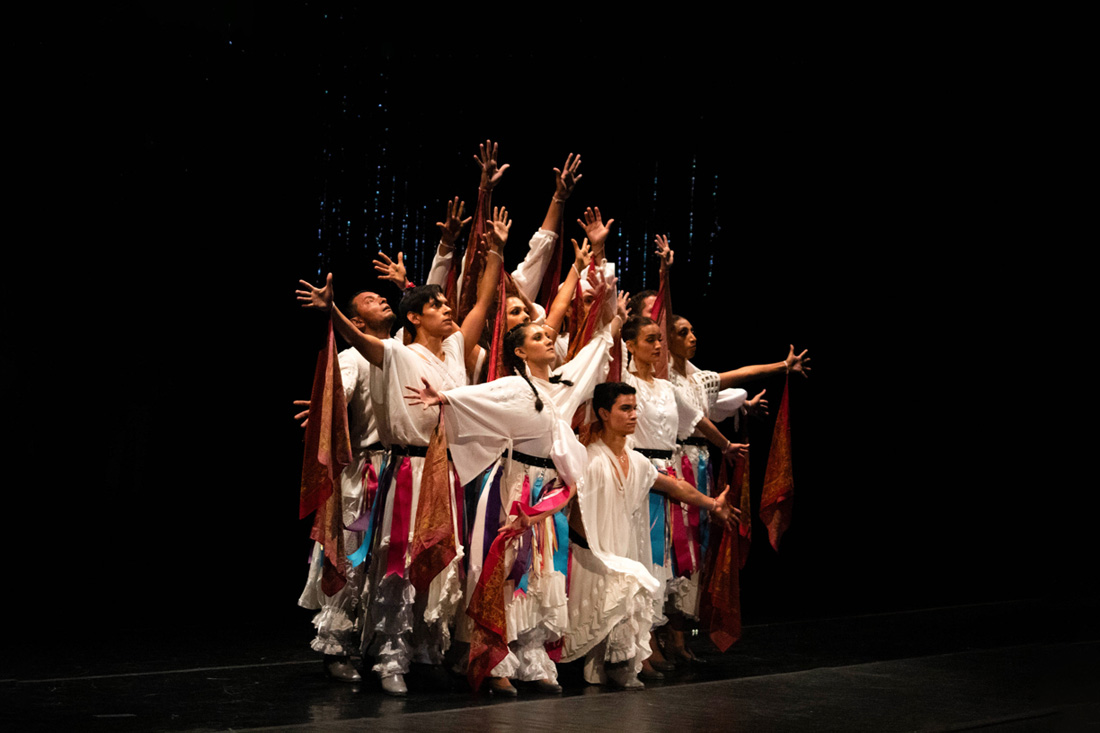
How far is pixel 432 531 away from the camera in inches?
158

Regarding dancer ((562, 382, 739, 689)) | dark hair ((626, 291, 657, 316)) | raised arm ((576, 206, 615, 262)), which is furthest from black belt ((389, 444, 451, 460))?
dark hair ((626, 291, 657, 316))

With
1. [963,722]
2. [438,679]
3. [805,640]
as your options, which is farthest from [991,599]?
[438,679]

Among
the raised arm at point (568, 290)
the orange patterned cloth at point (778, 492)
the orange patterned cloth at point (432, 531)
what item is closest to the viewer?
the orange patterned cloth at point (432, 531)

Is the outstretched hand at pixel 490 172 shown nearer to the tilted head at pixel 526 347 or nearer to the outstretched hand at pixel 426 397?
the tilted head at pixel 526 347

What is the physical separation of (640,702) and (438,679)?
0.72m

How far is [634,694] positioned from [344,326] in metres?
1.54

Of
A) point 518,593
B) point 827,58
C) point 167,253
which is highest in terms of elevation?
point 827,58

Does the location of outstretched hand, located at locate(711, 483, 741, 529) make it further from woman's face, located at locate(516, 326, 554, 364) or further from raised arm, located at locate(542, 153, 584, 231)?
raised arm, located at locate(542, 153, 584, 231)

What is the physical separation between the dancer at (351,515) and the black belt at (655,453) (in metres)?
1.03

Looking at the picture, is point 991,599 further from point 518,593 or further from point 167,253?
point 167,253

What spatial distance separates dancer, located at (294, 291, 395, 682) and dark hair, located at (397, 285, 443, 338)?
0.19 metres

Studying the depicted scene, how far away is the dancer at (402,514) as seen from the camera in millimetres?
4098

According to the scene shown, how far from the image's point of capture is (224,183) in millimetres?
5629

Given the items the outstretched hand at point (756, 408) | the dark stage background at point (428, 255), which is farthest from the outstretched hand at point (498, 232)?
the outstretched hand at point (756, 408)
